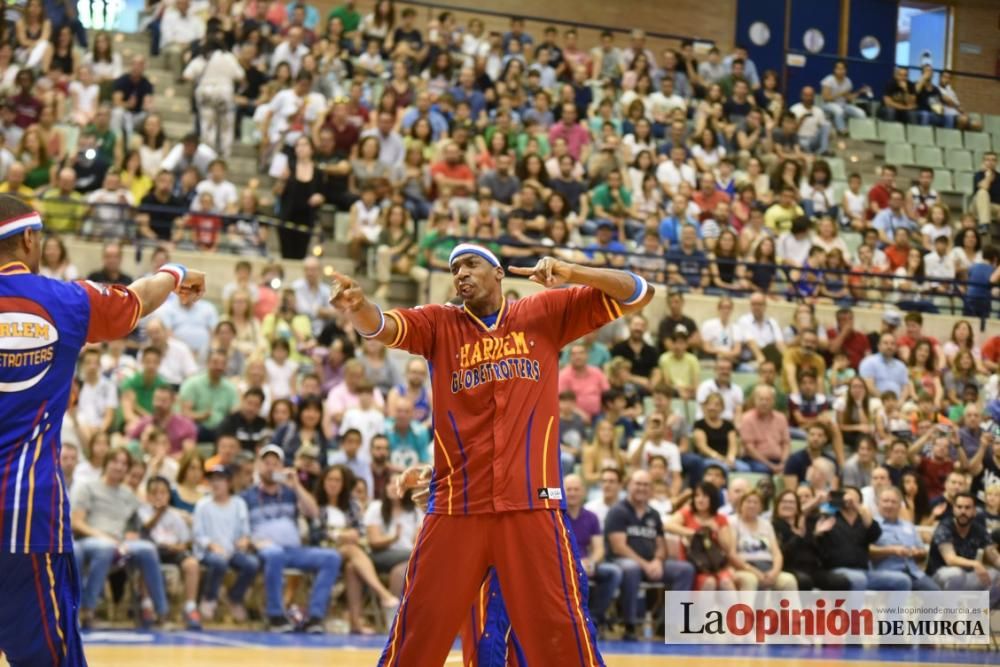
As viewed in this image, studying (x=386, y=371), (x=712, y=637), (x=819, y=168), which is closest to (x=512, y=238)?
(x=386, y=371)

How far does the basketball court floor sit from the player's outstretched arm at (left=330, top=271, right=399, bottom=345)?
4.07 metres

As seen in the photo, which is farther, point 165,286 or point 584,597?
point 584,597

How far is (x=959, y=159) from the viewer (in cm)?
1939

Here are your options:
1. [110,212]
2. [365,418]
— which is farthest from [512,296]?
[110,212]

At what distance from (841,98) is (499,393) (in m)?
17.0

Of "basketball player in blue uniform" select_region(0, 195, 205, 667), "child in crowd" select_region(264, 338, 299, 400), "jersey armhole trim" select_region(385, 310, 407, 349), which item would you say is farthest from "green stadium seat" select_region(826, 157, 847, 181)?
"basketball player in blue uniform" select_region(0, 195, 205, 667)

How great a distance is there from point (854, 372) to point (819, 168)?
15.0 ft

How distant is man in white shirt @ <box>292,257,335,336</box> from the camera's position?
54.2 feet

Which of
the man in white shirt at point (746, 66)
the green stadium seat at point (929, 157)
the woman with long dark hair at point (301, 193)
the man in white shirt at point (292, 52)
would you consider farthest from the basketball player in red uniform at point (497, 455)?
the man in white shirt at point (746, 66)

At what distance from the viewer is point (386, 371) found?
15.8 meters

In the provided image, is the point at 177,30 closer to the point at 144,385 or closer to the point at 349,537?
the point at 144,385

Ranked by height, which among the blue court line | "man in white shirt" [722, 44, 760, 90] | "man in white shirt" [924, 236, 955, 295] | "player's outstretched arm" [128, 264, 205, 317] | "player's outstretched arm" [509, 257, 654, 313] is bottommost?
the blue court line

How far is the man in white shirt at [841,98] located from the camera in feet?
73.4

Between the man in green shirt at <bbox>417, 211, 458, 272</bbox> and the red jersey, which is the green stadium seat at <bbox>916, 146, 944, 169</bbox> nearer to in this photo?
the man in green shirt at <bbox>417, 211, 458, 272</bbox>
